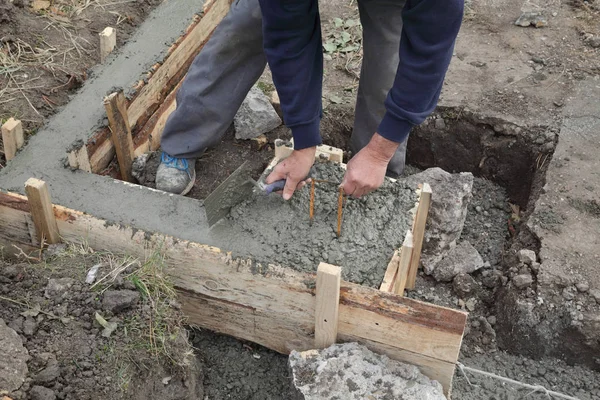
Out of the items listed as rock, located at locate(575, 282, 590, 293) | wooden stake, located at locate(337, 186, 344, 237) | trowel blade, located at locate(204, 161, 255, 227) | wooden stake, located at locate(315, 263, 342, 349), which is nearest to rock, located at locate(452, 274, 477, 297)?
rock, located at locate(575, 282, 590, 293)

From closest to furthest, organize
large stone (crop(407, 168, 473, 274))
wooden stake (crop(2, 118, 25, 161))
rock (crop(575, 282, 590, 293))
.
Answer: rock (crop(575, 282, 590, 293))
wooden stake (crop(2, 118, 25, 161))
large stone (crop(407, 168, 473, 274))

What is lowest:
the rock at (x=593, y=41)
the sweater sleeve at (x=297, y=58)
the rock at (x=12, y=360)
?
the rock at (x=12, y=360)

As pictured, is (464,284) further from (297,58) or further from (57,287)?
(57,287)

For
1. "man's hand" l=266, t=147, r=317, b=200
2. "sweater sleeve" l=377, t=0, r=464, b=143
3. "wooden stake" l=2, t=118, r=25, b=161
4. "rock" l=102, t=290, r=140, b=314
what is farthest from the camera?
"wooden stake" l=2, t=118, r=25, b=161

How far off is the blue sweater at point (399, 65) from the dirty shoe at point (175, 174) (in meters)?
0.97

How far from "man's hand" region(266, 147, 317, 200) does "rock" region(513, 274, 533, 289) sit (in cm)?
114

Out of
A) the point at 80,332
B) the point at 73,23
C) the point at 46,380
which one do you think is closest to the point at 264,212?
the point at 80,332

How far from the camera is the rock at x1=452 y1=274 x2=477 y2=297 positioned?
352cm

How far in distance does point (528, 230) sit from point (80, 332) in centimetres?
226

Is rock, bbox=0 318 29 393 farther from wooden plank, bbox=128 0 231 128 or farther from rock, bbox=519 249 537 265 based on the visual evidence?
rock, bbox=519 249 537 265

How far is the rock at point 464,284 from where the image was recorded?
352 cm

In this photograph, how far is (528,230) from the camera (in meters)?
3.52

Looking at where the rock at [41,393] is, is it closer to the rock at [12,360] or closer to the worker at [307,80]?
the rock at [12,360]

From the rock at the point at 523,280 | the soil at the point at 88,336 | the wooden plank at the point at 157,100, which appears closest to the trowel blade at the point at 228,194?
the soil at the point at 88,336
